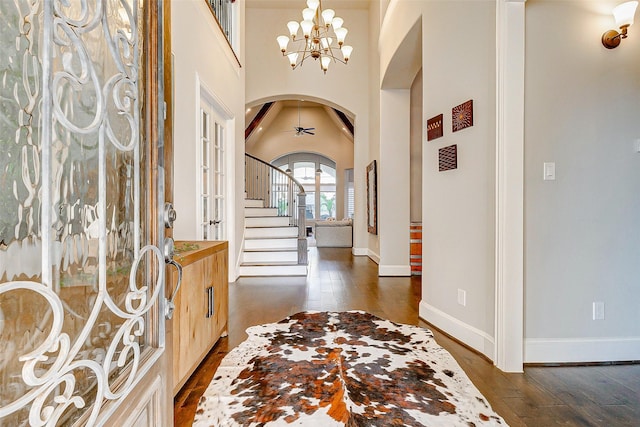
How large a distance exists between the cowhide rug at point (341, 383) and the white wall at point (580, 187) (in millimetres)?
766

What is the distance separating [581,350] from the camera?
231 centimetres

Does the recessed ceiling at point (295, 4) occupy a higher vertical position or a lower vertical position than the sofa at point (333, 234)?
higher

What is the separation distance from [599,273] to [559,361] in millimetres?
666

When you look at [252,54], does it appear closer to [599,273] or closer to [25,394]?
[599,273]

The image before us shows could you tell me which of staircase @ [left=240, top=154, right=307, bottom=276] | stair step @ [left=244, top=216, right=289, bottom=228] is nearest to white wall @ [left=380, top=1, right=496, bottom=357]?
staircase @ [left=240, top=154, right=307, bottom=276]

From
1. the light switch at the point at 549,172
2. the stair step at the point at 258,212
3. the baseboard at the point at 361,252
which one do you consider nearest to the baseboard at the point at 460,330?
the light switch at the point at 549,172

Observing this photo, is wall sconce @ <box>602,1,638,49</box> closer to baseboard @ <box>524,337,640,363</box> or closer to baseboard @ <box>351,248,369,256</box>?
baseboard @ <box>524,337,640,363</box>

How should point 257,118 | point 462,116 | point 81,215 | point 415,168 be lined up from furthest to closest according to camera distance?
point 257,118 → point 415,168 → point 462,116 → point 81,215

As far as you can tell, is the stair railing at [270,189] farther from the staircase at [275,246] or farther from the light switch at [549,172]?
the light switch at [549,172]

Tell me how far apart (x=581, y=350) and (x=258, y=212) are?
5.25 meters

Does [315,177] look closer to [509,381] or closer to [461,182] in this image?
[461,182]

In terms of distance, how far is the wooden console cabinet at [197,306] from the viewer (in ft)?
5.92

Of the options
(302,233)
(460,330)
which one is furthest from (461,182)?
(302,233)

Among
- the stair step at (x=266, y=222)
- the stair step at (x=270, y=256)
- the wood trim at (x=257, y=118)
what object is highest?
the wood trim at (x=257, y=118)
